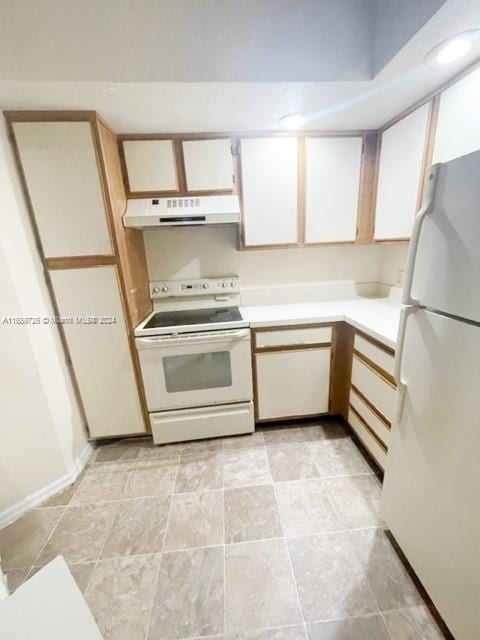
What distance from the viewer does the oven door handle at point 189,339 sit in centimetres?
173

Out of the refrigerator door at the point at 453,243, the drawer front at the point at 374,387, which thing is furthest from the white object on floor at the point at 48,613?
the drawer front at the point at 374,387

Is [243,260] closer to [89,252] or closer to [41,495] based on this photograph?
[89,252]

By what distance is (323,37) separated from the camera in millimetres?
1179

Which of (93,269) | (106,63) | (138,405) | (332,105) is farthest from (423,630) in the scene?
(106,63)

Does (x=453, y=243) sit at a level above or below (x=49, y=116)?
below

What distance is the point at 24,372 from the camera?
143 centimetres

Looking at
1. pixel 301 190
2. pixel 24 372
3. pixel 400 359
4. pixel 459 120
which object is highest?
pixel 459 120

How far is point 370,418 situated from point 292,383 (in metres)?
0.55

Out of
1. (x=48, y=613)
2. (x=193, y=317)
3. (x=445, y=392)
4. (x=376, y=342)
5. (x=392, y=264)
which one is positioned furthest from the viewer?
(x=392, y=264)

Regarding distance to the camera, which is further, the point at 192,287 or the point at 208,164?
the point at 192,287

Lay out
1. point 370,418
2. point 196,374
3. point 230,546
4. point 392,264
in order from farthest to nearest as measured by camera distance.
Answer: point 392,264, point 196,374, point 370,418, point 230,546

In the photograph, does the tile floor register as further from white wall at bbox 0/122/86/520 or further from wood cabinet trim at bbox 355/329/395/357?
wood cabinet trim at bbox 355/329/395/357

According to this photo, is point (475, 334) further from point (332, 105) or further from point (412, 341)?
point (332, 105)

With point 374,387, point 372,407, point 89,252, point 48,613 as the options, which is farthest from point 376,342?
point 89,252
